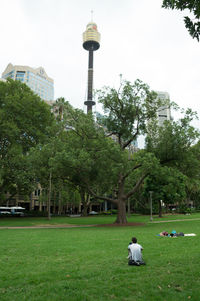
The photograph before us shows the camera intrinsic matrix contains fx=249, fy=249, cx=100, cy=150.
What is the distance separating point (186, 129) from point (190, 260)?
2102 cm

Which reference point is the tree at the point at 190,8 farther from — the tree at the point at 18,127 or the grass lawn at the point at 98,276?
the tree at the point at 18,127

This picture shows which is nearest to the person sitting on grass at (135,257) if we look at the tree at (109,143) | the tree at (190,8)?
the tree at (190,8)

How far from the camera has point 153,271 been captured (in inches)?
309

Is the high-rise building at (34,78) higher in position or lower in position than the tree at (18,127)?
higher

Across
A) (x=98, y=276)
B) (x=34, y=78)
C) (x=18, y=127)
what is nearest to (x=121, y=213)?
(x=18, y=127)

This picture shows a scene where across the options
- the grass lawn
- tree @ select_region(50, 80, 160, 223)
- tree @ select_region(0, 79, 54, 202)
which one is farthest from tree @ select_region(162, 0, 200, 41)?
tree @ select_region(0, 79, 54, 202)

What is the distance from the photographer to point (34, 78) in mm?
152125

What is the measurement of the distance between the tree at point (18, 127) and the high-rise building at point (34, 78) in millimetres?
99458

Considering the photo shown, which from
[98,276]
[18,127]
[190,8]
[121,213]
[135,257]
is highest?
[18,127]

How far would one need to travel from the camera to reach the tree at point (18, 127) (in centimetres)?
3738

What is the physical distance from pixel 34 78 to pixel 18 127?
404 ft

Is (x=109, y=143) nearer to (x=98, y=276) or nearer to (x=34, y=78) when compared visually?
(x=98, y=276)

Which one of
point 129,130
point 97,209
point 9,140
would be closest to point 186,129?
point 129,130

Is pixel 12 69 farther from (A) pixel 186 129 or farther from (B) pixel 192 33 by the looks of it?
(B) pixel 192 33
